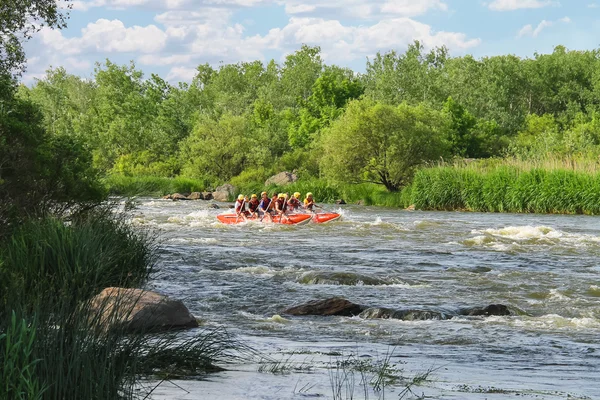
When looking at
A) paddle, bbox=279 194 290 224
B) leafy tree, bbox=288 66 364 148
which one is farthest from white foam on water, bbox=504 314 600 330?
leafy tree, bbox=288 66 364 148

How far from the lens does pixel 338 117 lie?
6081 cm

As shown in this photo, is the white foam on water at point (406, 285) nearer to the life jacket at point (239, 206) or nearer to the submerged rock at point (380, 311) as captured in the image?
the submerged rock at point (380, 311)

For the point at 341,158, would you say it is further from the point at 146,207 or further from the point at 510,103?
the point at 510,103

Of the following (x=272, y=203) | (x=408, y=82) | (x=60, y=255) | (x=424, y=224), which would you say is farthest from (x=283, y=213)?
(x=408, y=82)

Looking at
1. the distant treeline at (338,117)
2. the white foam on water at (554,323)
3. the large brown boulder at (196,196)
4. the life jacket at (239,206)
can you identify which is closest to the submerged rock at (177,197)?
the large brown boulder at (196,196)

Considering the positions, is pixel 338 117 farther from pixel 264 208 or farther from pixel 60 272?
pixel 60 272

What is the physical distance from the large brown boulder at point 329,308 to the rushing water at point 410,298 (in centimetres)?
31

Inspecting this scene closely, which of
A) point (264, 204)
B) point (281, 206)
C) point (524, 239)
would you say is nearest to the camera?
point (524, 239)

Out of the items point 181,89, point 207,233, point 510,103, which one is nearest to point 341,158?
point 207,233

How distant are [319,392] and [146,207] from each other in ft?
114

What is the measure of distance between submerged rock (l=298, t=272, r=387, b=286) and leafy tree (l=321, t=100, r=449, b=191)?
97.2ft

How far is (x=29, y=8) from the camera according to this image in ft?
59.2

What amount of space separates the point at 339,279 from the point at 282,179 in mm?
38228

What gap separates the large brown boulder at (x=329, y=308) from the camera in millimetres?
11133
